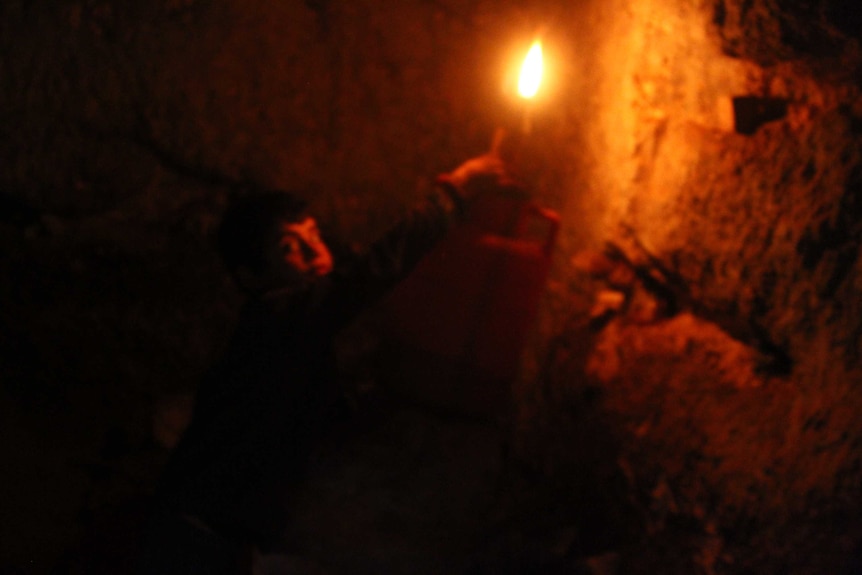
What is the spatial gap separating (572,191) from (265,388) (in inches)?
47.1

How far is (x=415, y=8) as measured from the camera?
8.67 ft

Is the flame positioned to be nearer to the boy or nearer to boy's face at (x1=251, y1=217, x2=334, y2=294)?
the boy

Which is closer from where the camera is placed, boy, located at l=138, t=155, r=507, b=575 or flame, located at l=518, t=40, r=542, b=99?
flame, located at l=518, t=40, r=542, b=99

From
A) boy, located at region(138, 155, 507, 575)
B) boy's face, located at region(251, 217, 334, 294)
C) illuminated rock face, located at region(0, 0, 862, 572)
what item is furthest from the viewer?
boy's face, located at region(251, 217, 334, 294)

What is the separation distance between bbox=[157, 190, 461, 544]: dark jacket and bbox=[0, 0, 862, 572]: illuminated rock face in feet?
1.81

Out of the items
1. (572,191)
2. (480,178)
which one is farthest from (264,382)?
(572,191)

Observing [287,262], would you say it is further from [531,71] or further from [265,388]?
[531,71]

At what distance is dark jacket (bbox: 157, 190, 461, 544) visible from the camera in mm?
2115

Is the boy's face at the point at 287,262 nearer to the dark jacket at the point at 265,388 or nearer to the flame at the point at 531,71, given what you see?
the dark jacket at the point at 265,388

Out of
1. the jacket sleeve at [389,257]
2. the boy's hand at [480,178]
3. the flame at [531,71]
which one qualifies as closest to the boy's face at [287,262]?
the jacket sleeve at [389,257]

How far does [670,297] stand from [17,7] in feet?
8.84

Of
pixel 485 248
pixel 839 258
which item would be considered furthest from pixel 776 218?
pixel 485 248

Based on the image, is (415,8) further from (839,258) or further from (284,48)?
(839,258)

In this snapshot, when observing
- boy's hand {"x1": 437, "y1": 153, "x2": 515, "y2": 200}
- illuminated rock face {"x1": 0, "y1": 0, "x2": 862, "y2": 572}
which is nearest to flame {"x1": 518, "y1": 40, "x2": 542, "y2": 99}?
illuminated rock face {"x1": 0, "y1": 0, "x2": 862, "y2": 572}
